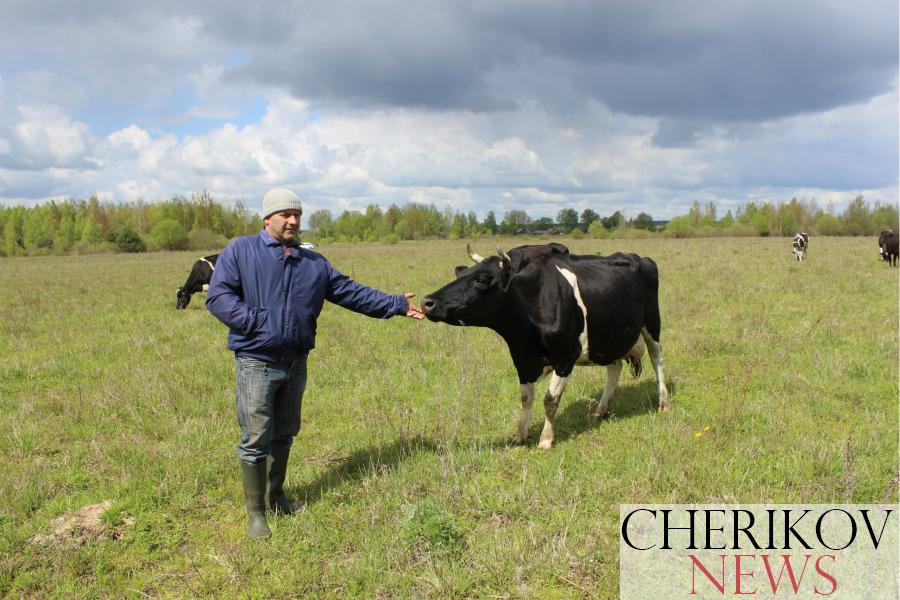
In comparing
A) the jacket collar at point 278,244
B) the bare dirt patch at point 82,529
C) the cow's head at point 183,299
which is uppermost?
the jacket collar at point 278,244

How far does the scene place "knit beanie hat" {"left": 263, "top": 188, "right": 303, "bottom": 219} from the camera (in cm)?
428

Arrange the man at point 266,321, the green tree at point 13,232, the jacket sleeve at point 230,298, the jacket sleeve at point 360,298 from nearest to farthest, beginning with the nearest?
the jacket sleeve at point 230,298 < the man at point 266,321 < the jacket sleeve at point 360,298 < the green tree at point 13,232

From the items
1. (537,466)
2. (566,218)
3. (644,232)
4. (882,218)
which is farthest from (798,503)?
(566,218)

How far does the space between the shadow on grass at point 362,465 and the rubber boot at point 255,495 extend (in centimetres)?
51

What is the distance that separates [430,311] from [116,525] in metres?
3.03

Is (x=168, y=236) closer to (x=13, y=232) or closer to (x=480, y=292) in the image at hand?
(x=13, y=232)

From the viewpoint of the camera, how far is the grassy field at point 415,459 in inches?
154

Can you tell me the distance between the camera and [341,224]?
4670 inches

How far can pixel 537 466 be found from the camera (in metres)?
5.31

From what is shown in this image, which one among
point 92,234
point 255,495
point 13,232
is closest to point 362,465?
point 255,495

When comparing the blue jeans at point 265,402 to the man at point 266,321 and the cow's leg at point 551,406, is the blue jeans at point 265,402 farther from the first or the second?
the cow's leg at point 551,406

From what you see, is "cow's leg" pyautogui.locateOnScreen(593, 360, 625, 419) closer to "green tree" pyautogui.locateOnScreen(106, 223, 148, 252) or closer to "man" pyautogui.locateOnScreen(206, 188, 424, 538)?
"man" pyautogui.locateOnScreen(206, 188, 424, 538)

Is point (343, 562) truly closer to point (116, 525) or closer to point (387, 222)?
point (116, 525)

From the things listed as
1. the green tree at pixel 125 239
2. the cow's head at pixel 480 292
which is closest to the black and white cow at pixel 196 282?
the cow's head at pixel 480 292
